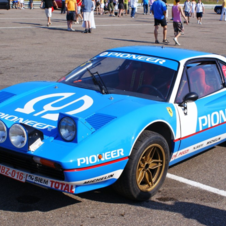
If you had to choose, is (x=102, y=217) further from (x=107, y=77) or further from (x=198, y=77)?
(x=198, y=77)

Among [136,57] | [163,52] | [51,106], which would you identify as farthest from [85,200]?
[163,52]

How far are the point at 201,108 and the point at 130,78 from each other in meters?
0.90

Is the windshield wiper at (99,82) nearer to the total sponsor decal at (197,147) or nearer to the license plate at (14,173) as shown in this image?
the total sponsor decal at (197,147)

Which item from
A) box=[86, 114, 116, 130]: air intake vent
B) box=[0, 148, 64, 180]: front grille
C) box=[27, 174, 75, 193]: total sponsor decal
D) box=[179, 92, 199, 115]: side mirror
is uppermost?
box=[179, 92, 199, 115]: side mirror

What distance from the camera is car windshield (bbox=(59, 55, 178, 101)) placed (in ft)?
15.0

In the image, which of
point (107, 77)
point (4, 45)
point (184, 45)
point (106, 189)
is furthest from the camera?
point (184, 45)

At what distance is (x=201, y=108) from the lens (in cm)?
Answer: 457

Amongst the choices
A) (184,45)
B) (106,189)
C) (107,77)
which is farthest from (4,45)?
(106,189)

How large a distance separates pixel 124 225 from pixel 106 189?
69 centimetres

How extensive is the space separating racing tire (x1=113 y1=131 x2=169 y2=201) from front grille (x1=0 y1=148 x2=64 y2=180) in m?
0.63

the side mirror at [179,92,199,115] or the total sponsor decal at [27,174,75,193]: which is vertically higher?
the side mirror at [179,92,199,115]

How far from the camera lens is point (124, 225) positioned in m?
3.46

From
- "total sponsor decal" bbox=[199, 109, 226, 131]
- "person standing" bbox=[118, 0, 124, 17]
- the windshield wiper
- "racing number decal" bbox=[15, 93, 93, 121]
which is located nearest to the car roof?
the windshield wiper

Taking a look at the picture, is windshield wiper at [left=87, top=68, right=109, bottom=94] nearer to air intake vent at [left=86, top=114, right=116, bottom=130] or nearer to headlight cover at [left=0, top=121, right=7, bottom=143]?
air intake vent at [left=86, top=114, right=116, bottom=130]
